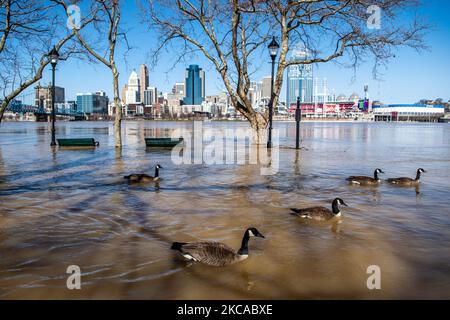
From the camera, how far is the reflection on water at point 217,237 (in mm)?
4352

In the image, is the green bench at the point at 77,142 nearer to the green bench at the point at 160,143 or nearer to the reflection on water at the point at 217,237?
the green bench at the point at 160,143

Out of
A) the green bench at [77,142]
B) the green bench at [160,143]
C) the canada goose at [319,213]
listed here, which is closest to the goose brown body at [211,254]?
the canada goose at [319,213]

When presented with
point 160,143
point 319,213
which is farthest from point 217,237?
point 160,143

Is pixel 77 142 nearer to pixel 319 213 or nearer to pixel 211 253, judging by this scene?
pixel 319 213

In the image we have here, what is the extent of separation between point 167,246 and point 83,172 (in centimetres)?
834

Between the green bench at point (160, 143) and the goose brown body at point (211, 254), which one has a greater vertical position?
the green bench at point (160, 143)

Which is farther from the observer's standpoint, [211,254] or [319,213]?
[319,213]

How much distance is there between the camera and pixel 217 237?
20.1ft

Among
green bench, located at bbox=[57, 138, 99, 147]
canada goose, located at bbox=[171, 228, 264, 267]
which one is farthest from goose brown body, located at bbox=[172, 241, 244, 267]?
green bench, located at bbox=[57, 138, 99, 147]

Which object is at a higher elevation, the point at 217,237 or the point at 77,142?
the point at 77,142

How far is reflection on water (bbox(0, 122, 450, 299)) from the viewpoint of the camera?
14.3ft
